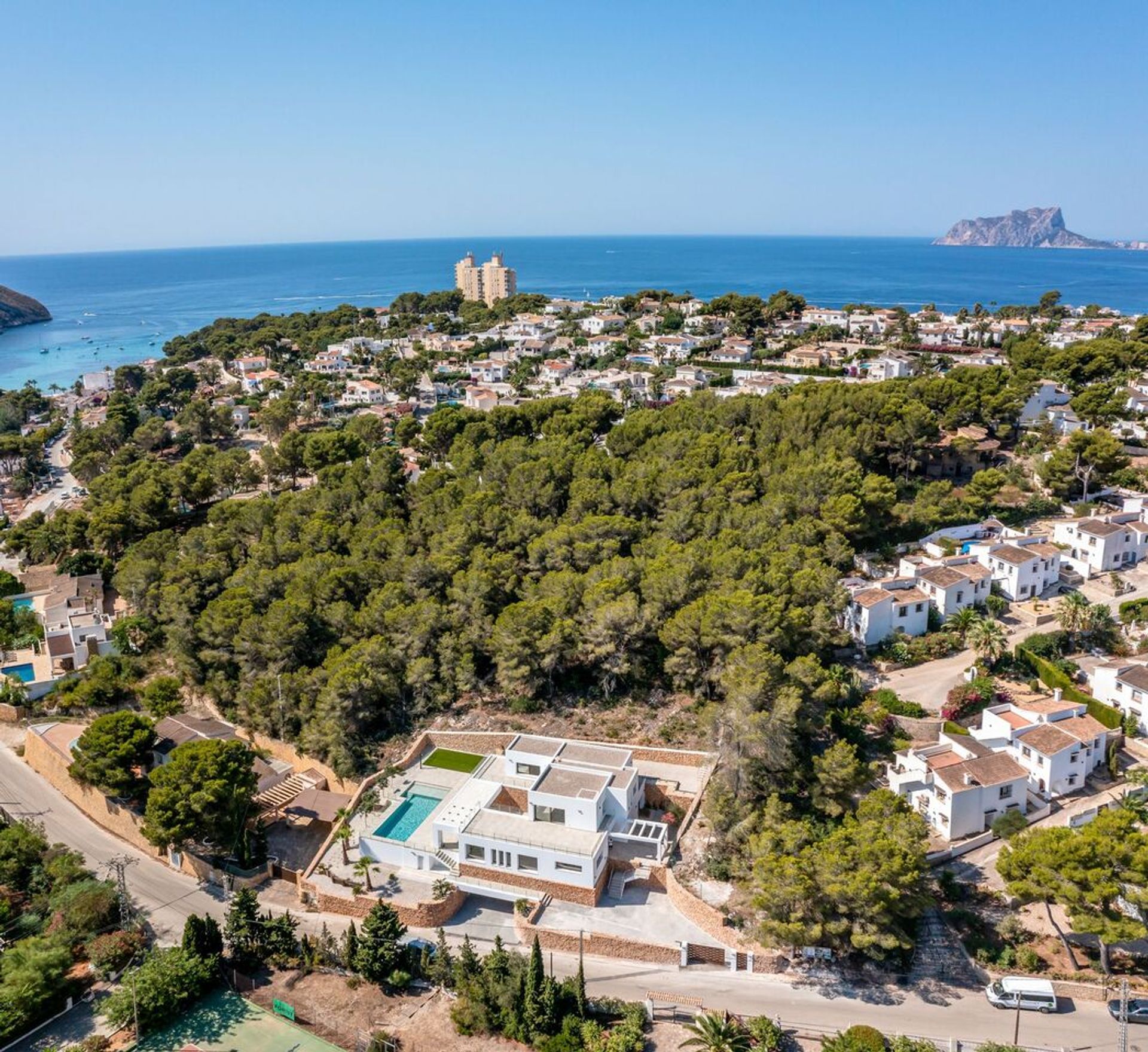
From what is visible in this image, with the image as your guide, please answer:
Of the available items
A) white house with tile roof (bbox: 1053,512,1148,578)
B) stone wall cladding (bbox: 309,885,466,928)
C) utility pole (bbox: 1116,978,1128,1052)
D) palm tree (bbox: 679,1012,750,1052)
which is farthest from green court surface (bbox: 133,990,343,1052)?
white house with tile roof (bbox: 1053,512,1148,578)

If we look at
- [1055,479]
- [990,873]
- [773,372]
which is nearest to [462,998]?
[990,873]

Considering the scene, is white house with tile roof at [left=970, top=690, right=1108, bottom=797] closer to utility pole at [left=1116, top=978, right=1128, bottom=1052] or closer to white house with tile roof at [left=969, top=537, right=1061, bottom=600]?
utility pole at [left=1116, top=978, right=1128, bottom=1052]

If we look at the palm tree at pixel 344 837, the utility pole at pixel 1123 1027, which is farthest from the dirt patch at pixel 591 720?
the utility pole at pixel 1123 1027

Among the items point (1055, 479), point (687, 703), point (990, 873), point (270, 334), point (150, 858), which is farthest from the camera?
point (270, 334)

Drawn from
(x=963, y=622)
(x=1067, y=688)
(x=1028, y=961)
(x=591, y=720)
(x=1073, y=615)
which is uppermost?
(x=1073, y=615)

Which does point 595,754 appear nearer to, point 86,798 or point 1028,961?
point 1028,961

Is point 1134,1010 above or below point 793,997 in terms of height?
above

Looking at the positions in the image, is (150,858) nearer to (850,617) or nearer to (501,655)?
(501,655)

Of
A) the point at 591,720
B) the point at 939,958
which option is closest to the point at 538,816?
the point at 591,720
